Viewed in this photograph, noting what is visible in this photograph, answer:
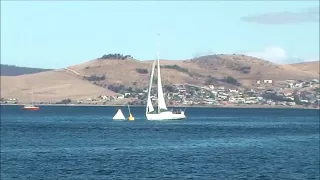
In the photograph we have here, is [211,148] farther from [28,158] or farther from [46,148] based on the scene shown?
[28,158]

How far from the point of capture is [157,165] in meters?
61.2

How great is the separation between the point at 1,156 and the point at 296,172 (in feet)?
73.5

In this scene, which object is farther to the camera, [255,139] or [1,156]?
[255,139]

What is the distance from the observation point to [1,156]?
66.4 meters

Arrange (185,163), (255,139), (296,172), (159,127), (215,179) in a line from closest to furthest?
(215,179), (296,172), (185,163), (255,139), (159,127)

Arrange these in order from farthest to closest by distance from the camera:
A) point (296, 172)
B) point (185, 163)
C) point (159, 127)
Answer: point (159, 127) < point (185, 163) < point (296, 172)

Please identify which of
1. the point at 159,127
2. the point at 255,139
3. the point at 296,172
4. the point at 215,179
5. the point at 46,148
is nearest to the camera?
the point at 215,179

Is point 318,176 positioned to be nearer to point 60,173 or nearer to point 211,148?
point 60,173

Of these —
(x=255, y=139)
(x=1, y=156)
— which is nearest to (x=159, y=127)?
(x=255, y=139)

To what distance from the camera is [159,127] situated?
116 meters

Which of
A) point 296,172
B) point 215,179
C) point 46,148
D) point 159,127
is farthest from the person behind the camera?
point 159,127

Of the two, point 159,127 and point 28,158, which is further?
point 159,127

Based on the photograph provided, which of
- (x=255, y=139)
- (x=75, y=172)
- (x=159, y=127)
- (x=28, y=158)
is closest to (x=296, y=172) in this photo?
(x=75, y=172)

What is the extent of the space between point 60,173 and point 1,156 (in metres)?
12.4
